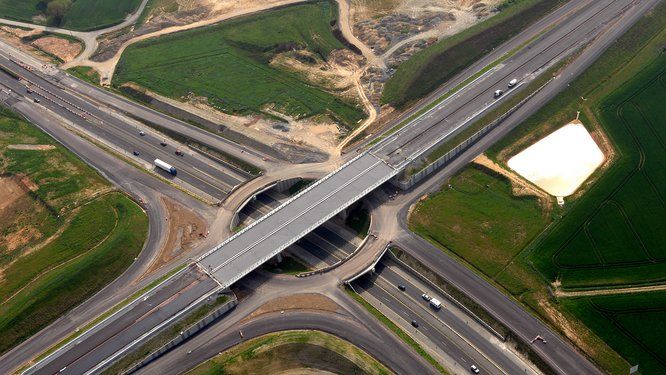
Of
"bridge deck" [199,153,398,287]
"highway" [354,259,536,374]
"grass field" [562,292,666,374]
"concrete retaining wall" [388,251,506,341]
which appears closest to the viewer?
"grass field" [562,292,666,374]

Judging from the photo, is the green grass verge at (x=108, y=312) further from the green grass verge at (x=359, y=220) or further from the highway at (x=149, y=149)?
the green grass verge at (x=359, y=220)

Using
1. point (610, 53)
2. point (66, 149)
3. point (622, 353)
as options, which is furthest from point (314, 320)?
point (610, 53)

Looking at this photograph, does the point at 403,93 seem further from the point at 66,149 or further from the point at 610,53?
the point at 66,149

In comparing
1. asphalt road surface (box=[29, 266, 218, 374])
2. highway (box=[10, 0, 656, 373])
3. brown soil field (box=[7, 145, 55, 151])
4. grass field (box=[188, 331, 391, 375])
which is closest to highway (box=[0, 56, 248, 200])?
brown soil field (box=[7, 145, 55, 151])

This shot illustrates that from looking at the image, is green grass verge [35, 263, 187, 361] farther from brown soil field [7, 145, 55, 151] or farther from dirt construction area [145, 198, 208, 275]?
brown soil field [7, 145, 55, 151]

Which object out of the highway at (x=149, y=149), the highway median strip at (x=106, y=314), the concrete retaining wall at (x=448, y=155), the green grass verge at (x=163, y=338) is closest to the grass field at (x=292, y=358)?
the green grass verge at (x=163, y=338)

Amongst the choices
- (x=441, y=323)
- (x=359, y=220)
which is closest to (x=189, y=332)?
(x=359, y=220)
